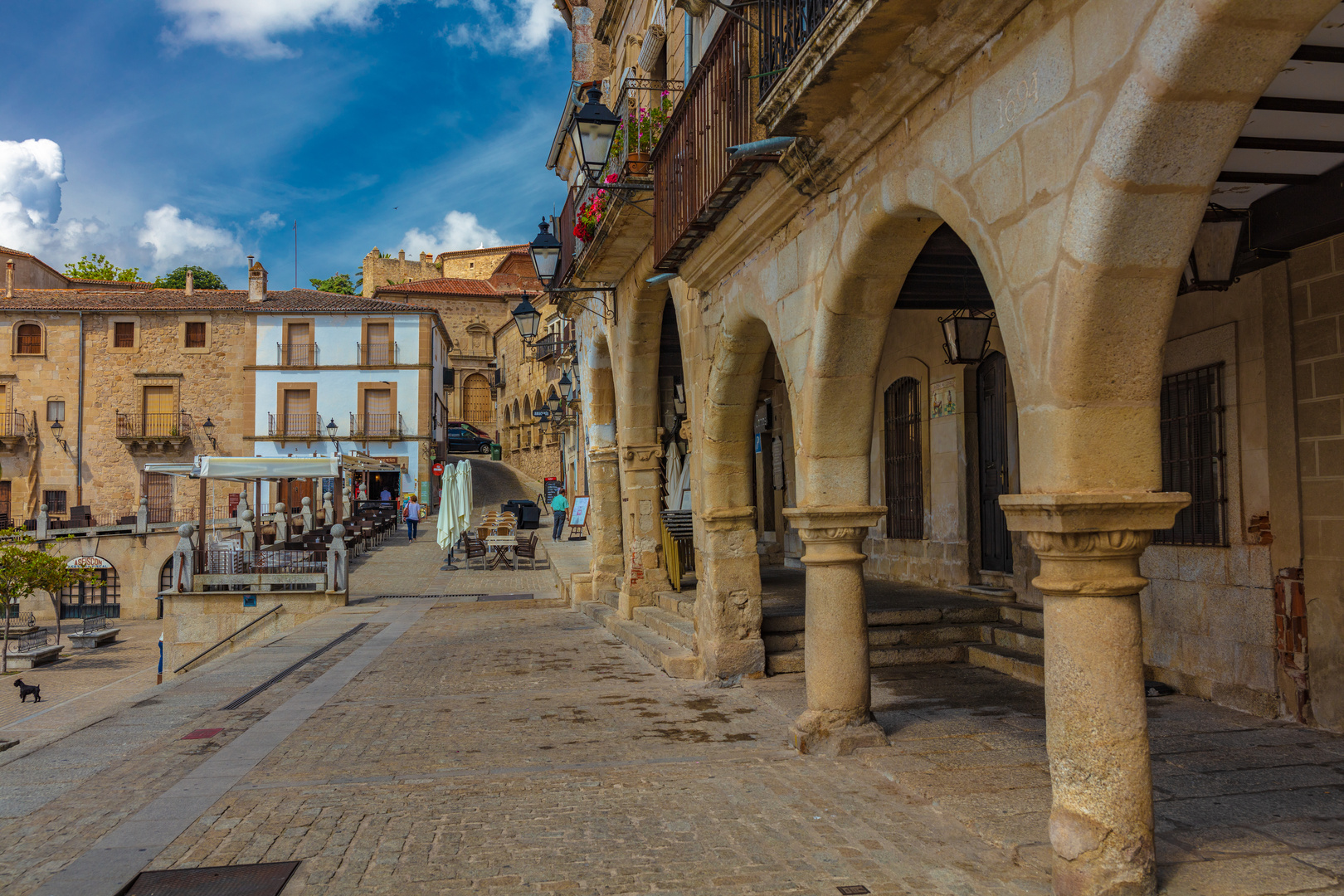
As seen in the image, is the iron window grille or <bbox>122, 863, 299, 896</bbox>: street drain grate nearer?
<bbox>122, 863, 299, 896</bbox>: street drain grate

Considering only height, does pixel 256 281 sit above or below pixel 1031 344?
above

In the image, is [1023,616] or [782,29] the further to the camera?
[1023,616]

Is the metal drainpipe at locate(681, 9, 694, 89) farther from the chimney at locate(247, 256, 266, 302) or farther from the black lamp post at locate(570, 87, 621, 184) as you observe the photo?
the chimney at locate(247, 256, 266, 302)

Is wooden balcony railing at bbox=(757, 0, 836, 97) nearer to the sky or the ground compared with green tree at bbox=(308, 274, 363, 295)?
nearer to the ground

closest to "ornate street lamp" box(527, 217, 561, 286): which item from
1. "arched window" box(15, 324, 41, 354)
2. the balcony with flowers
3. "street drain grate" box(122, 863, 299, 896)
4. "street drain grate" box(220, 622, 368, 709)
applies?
the balcony with flowers

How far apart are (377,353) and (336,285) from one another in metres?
33.7

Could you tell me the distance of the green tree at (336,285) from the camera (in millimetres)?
70750

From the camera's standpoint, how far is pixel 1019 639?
306 inches

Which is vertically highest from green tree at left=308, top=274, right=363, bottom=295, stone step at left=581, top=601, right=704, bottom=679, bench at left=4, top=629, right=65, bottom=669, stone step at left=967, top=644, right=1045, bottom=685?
green tree at left=308, top=274, right=363, bottom=295

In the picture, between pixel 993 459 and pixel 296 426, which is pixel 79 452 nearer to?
pixel 296 426

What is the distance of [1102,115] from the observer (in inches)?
122

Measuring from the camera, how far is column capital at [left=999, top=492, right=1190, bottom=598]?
127 inches

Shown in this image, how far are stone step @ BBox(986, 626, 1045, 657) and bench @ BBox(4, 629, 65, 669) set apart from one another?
1946cm

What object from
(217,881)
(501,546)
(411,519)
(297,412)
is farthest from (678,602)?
(297,412)
